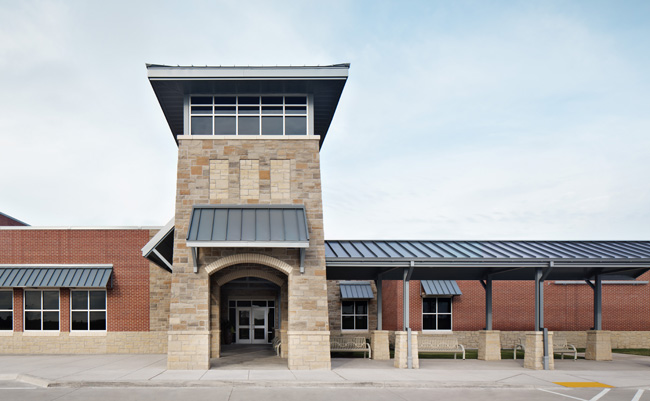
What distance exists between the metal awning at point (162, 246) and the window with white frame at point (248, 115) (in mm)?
3691

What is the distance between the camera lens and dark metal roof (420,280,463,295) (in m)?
28.5

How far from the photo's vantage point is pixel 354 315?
3044 cm

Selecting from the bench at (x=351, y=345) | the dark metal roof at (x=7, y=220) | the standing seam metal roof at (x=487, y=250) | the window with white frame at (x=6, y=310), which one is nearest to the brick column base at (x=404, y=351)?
the standing seam metal roof at (x=487, y=250)

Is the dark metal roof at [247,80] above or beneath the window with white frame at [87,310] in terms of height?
above

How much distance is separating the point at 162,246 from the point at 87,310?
6.47 metres

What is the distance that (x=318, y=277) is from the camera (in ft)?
57.0

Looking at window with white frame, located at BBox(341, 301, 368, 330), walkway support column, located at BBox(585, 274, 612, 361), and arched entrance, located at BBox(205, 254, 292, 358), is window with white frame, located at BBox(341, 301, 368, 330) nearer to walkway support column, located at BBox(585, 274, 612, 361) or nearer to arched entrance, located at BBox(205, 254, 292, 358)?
arched entrance, located at BBox(205, 254, 292, 358)

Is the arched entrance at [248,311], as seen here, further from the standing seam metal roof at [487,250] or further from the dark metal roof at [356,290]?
the standing seam metal roof at [487,250]

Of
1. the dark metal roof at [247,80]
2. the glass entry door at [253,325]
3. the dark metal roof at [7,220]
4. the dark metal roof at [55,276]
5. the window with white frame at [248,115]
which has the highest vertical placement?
the dark metal roof at [247,80]

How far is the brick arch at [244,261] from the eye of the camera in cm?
1712

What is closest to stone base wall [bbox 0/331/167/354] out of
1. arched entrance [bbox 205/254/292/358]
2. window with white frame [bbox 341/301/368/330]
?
arched entrance [bbox 205/254/292/358]

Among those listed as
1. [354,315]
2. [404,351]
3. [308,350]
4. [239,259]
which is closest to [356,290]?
[354,315]

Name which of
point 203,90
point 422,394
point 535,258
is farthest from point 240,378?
point 535,258

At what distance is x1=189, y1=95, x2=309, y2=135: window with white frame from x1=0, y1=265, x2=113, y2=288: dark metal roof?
904 cm
